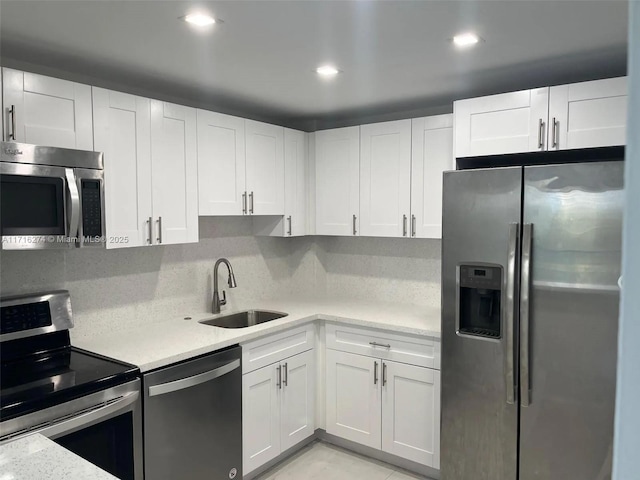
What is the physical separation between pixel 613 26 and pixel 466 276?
3.95 feet

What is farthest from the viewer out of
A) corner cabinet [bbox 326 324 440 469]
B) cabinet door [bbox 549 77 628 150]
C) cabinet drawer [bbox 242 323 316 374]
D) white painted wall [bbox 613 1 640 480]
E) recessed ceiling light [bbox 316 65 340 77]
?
corner cabinet [bbox 326 324 440 469]

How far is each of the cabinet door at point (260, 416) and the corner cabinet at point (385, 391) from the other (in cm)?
45

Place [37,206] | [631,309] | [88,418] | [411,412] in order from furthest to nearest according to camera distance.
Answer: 1. [411,412]
2. [37,206]
3. [88,418]
4. [631,309]

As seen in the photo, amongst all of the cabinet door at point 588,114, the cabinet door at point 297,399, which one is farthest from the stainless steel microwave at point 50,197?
the cabinet door at point 588,114

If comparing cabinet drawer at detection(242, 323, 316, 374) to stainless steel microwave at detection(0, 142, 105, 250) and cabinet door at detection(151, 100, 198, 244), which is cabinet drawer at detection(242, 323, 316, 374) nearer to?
cabinet door at detection(151, 100, 198, 244)

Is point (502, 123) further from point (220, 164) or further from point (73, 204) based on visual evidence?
point (73, 204)

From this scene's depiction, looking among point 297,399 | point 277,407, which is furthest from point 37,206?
point 297,399

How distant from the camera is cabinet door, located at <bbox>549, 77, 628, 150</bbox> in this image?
223 cm

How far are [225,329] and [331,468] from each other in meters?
1.14

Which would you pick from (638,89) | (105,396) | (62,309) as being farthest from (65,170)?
(638,89)

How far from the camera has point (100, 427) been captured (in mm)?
1933

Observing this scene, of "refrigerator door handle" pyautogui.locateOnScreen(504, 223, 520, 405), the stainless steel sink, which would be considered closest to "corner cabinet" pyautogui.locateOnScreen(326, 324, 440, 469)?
the stainless steel sink

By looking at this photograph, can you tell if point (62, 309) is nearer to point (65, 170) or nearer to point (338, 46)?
point (65, 170)

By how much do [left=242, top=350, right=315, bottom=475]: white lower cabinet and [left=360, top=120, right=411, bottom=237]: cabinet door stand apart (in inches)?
39.7
